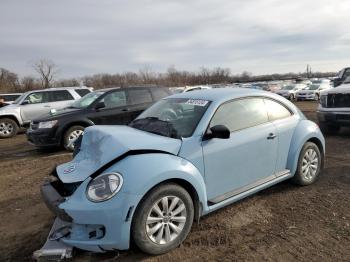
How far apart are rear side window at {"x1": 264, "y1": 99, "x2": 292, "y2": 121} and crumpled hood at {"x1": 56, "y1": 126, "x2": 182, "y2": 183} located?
1.76 metres

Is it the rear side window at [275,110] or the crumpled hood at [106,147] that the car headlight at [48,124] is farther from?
the rear side window at [275,110]

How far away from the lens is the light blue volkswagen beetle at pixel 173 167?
10.8 ft

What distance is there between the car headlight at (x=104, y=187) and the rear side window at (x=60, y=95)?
1139 centimetres

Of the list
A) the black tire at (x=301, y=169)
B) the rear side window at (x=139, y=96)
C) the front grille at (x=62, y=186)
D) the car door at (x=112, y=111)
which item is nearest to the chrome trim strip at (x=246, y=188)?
the black tire at (x=301, y=169)

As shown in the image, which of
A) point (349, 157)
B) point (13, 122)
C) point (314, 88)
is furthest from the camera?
point (314, 88)

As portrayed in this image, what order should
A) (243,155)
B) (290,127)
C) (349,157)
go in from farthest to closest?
(349,157) → (290,127) → (243,155)

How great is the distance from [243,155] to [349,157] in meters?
3.90

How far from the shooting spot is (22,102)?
46.5 ft

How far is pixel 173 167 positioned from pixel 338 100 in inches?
290

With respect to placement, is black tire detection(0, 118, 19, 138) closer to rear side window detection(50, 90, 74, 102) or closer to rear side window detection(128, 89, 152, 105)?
rear side window detection(50, 90, 74, 102)

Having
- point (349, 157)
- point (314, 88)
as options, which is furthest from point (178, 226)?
point (314, 88)

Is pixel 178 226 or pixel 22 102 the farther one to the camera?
pixel 22 102

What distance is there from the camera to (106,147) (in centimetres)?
378

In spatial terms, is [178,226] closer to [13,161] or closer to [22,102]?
[13,161]
